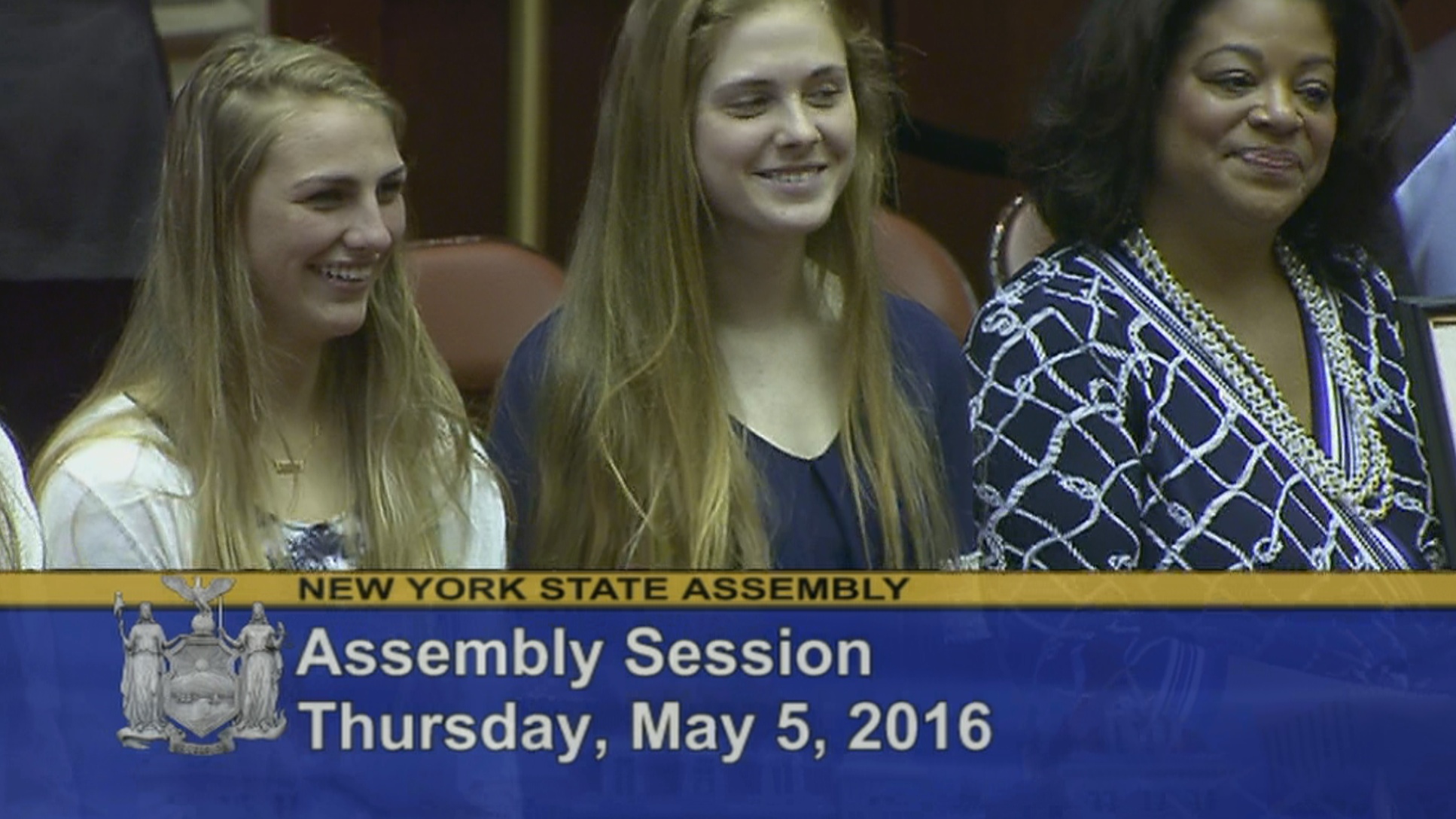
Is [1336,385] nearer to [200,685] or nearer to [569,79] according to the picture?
[569,79]

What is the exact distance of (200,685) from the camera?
8.19 feet

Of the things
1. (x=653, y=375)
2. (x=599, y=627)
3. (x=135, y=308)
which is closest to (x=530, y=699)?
(x=599, y=627)

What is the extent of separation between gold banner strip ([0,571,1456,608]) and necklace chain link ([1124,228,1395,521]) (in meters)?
0.10

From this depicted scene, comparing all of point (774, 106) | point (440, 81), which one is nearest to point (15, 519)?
point (440, 81)

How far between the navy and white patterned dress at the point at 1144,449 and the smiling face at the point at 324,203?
56cm

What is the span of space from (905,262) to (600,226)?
29 centimetres

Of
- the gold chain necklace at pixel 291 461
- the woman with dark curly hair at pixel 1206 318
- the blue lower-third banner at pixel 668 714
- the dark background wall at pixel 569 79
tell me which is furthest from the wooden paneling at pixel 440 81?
the woman with dark curly hair at pixel 1206 318

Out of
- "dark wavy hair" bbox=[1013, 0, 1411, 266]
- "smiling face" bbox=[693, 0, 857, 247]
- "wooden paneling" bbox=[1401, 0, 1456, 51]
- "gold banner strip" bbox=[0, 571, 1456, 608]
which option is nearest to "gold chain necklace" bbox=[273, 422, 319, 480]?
"gold banner strip" bbox=[0, 571, 1456, 608]

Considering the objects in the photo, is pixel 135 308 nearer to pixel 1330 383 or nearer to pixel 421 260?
pixel 421 260

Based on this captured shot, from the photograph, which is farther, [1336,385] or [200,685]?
[1336,385]

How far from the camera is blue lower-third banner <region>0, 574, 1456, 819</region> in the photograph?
2496mm

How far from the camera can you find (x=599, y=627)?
2.50 m

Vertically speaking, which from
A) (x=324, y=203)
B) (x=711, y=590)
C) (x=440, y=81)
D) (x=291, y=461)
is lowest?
(x=711, y=590)

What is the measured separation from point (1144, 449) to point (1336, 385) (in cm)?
20
